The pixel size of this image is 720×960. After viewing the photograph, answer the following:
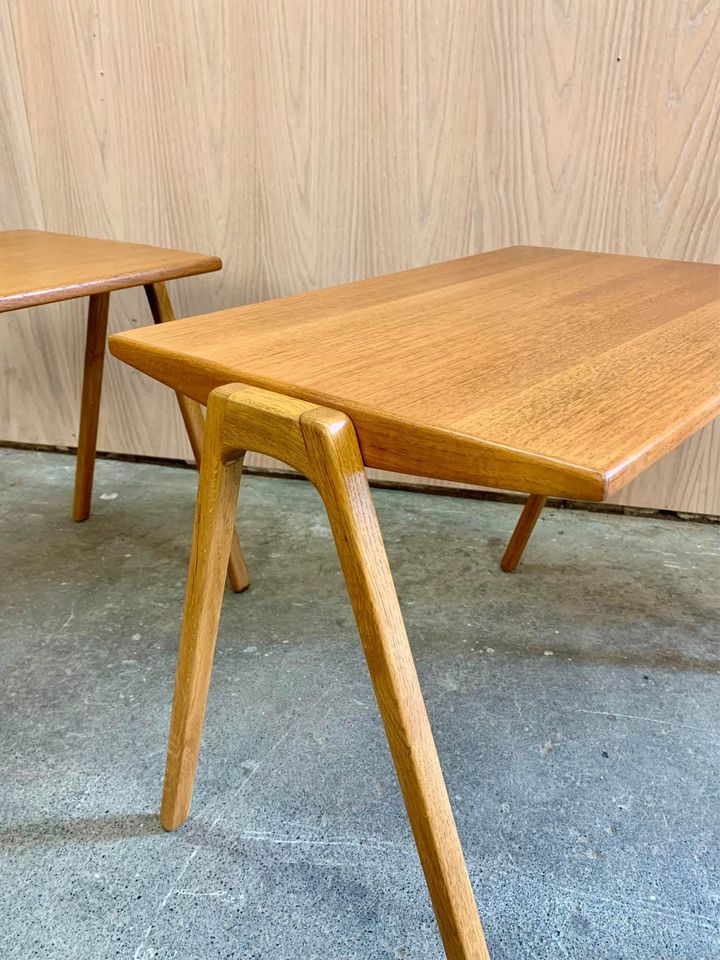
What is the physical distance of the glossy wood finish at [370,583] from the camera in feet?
1.86

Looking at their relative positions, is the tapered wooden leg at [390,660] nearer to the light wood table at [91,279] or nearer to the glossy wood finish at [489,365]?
the glossy wood finish at [489,365]

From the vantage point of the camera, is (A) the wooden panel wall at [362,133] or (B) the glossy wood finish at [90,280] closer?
(B) the glossy wood finish at [90,280]

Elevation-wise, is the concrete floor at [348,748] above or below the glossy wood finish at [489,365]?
below

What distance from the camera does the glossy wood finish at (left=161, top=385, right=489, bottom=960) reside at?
22.3 inches

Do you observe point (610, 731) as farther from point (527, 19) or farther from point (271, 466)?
point (527, 19)

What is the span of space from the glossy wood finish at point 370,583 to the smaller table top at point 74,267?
16.1 inches

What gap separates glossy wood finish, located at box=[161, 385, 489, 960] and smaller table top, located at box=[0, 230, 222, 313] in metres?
0.41

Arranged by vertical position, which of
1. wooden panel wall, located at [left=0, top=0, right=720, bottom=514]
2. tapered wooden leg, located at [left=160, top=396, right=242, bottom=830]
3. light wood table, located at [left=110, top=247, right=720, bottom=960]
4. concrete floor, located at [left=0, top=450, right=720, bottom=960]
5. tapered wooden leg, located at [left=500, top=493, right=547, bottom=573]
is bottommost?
concrete floor, located at [left=0, top=450, right=720, bottom=960]

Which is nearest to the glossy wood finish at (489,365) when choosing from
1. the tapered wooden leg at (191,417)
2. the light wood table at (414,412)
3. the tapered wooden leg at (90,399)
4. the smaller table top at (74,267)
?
the light wood table at (414,412)

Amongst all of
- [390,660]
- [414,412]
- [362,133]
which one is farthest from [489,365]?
[362,133]

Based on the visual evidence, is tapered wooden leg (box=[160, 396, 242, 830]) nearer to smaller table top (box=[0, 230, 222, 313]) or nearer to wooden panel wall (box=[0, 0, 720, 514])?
smaller table top (box=[0, 230, 222, 313])

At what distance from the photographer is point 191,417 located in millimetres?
1242

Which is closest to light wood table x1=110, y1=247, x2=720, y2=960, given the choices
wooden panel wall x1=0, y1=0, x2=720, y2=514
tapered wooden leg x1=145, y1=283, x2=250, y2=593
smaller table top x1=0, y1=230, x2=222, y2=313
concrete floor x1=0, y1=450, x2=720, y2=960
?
concrete floor x1=0, y1=450, x2=720, y2=960

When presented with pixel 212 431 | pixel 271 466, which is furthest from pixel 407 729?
pixel 271 466
